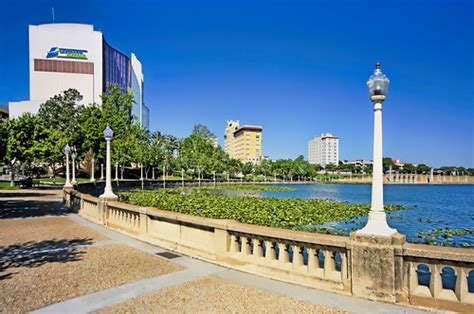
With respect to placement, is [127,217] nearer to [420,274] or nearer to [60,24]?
[420,274]

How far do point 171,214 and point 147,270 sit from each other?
2.17 metres

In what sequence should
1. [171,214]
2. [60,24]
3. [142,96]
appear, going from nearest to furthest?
[171,214]
[60,24]
[142,96]

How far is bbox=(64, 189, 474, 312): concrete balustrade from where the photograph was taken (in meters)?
4.99

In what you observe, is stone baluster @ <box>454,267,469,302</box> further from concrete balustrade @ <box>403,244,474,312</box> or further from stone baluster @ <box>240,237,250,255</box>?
stone baluster @ <box>240,237,250,255</box>

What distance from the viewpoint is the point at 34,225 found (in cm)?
1346

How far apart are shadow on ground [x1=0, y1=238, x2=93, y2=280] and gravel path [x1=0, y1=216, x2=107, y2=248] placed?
36 cm

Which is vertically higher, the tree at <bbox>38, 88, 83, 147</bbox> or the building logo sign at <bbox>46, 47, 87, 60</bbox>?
the building logo sign at <bbox>46, 47, 87, 60</bbox>

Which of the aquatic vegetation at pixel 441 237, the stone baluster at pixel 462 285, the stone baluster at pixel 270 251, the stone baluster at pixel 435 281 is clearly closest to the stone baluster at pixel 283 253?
the stone baluster at pixel 270 251

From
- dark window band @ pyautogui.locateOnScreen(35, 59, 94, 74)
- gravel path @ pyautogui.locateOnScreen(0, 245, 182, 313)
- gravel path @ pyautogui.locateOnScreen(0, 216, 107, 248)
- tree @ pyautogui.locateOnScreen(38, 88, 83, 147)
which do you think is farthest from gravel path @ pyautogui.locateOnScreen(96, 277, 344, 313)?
dark window band @ pyautogui.locateOnScreen(35, 59, 94, 74)

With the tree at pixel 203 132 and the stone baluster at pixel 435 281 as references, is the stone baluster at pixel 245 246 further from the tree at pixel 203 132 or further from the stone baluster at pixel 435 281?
the tree at pixel 203 132

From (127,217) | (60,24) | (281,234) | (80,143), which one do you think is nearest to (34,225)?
(127,217)

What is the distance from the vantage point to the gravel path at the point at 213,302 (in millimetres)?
5180

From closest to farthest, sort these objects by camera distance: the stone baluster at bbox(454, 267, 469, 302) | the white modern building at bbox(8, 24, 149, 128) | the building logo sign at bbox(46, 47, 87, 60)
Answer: the stone baluster at bbox(454, 267, 469, 302) < the white modern building at bbox(8, 24, 149, 128) < the building logo sign at bbox(46, 47, 87, 60)

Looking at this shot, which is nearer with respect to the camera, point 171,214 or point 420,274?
point 171,214
